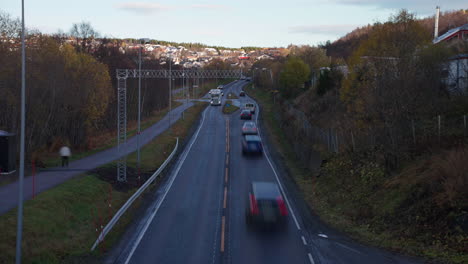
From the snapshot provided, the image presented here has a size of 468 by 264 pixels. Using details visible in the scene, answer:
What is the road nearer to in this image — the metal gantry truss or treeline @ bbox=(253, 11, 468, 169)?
the metal gantry truss

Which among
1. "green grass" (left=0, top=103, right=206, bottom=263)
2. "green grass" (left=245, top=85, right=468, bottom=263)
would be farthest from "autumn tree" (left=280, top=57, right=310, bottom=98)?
"green grass" (left=0, top=103, right=206, bottom=263)

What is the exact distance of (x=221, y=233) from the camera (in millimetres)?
17047

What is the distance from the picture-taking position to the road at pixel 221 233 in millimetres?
14250

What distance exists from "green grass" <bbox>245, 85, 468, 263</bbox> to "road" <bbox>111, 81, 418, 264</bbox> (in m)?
0.75

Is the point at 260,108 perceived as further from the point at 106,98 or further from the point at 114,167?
the point at 114,167

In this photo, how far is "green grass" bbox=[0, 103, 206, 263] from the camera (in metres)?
13.8

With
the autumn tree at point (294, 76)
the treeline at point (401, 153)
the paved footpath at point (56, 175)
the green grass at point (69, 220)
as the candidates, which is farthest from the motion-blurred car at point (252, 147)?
the autumn tree at point (294, 76)

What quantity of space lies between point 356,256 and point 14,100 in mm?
22844

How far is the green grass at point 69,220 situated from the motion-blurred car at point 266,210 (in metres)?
5.14

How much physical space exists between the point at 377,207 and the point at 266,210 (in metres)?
4.92

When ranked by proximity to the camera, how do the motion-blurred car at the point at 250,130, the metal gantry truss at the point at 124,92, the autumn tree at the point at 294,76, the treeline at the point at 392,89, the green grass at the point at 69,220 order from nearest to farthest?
the green grass at the point at 69,220 → the treeline at the point at 392,89 → the metal gantry truss at the point at 124,92 → the motion-blurred car at the point at 250,130 → the autumn tree at the point at 294,76

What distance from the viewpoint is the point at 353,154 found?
25828 millimetres

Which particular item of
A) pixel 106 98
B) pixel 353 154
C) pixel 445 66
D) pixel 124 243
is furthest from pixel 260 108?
pixel 124 243

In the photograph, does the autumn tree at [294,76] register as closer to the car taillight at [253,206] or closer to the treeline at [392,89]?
the treeline at [392,89]
